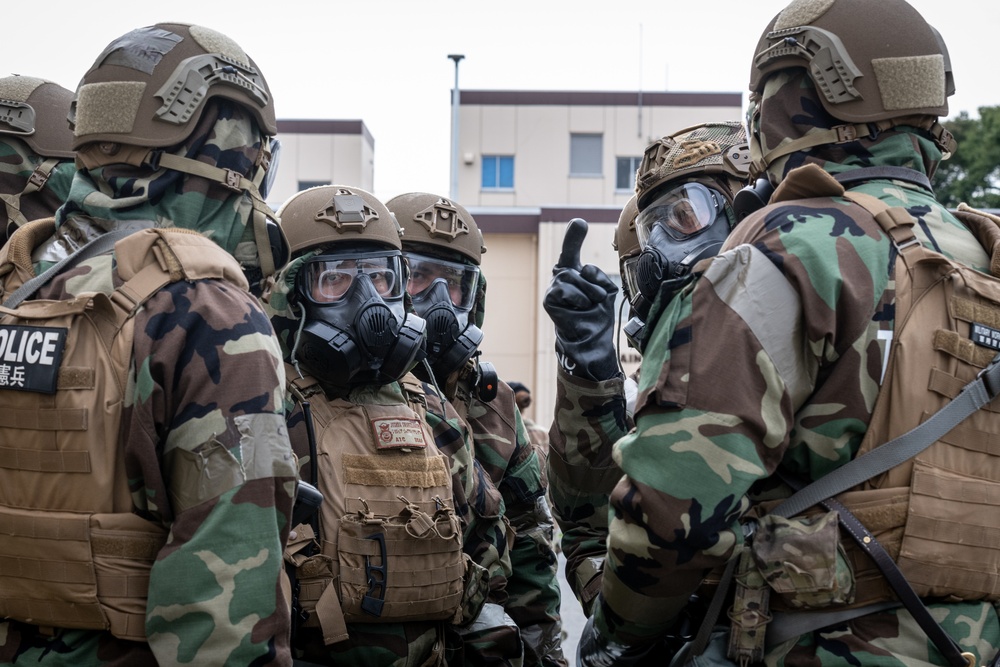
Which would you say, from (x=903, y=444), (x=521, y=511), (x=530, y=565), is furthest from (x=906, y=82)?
(x=530, y=565)

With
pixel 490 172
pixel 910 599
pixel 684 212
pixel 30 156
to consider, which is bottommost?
pixel 490 172

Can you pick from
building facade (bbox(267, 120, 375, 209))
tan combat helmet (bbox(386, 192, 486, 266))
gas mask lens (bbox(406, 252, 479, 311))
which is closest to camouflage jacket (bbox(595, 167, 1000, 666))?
gas mask lens (bbox(406, 252, 479, 311))

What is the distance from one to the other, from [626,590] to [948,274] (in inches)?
48.5

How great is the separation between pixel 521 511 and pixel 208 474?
3123mm

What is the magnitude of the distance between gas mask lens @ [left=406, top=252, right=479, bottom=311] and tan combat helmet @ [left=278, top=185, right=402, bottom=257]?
3.11 ft

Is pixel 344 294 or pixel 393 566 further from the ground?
pixel 344 294

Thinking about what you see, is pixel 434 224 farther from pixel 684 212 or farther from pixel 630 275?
pixel 684 212

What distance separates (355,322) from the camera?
15.4 ft

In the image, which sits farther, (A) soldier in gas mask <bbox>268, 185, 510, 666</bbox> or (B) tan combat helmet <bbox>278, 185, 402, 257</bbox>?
(B) tan combat helmet <bbox>278, 185, 402, 257</bbox>

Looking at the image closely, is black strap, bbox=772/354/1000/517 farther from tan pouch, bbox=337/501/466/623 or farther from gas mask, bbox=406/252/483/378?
gas mask, bbox=406/252/483/378

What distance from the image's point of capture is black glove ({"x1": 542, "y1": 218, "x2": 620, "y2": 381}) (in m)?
4.59

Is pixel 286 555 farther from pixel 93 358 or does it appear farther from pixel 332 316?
pixel 93 358

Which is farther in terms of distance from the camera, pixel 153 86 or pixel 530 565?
pixel 530 565

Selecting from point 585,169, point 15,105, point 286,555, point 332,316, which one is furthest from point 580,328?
point 585,169
